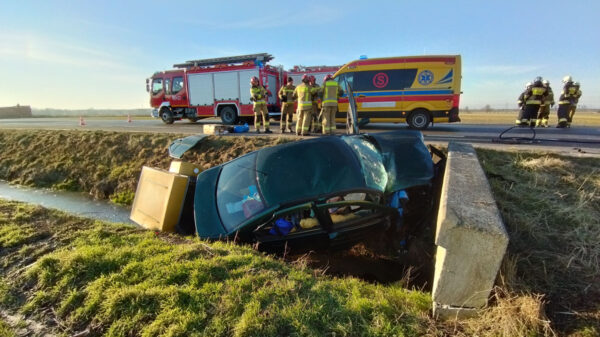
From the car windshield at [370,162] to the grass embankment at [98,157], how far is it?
11.0 feet

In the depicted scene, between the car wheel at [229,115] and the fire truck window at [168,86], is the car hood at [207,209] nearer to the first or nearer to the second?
the car wheel at [229,115]

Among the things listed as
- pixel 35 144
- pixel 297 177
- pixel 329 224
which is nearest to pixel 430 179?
pixel 329 224

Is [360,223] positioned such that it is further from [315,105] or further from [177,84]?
[177,84]

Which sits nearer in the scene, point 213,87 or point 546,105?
point 546,105

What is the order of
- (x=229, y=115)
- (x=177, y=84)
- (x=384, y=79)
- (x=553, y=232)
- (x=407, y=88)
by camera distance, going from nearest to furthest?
(x=553, y=232), (x=407, y=88), (x=384, y=79), (x=229, y=115), (x=177, y=84)

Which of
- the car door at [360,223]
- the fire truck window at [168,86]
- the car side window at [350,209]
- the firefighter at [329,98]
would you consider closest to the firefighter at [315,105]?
the firefighter at [329,98]

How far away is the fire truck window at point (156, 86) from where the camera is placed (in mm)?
14466

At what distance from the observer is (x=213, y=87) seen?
13461 mm

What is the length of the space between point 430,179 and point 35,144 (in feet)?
40.2

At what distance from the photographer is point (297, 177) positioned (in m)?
3.38

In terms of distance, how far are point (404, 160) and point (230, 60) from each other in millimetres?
11846

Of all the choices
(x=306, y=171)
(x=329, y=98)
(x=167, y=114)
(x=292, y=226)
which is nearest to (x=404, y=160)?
(x=306, y=171)

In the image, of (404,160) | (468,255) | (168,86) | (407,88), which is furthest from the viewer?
(168,86)

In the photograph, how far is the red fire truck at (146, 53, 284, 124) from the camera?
12.9m
